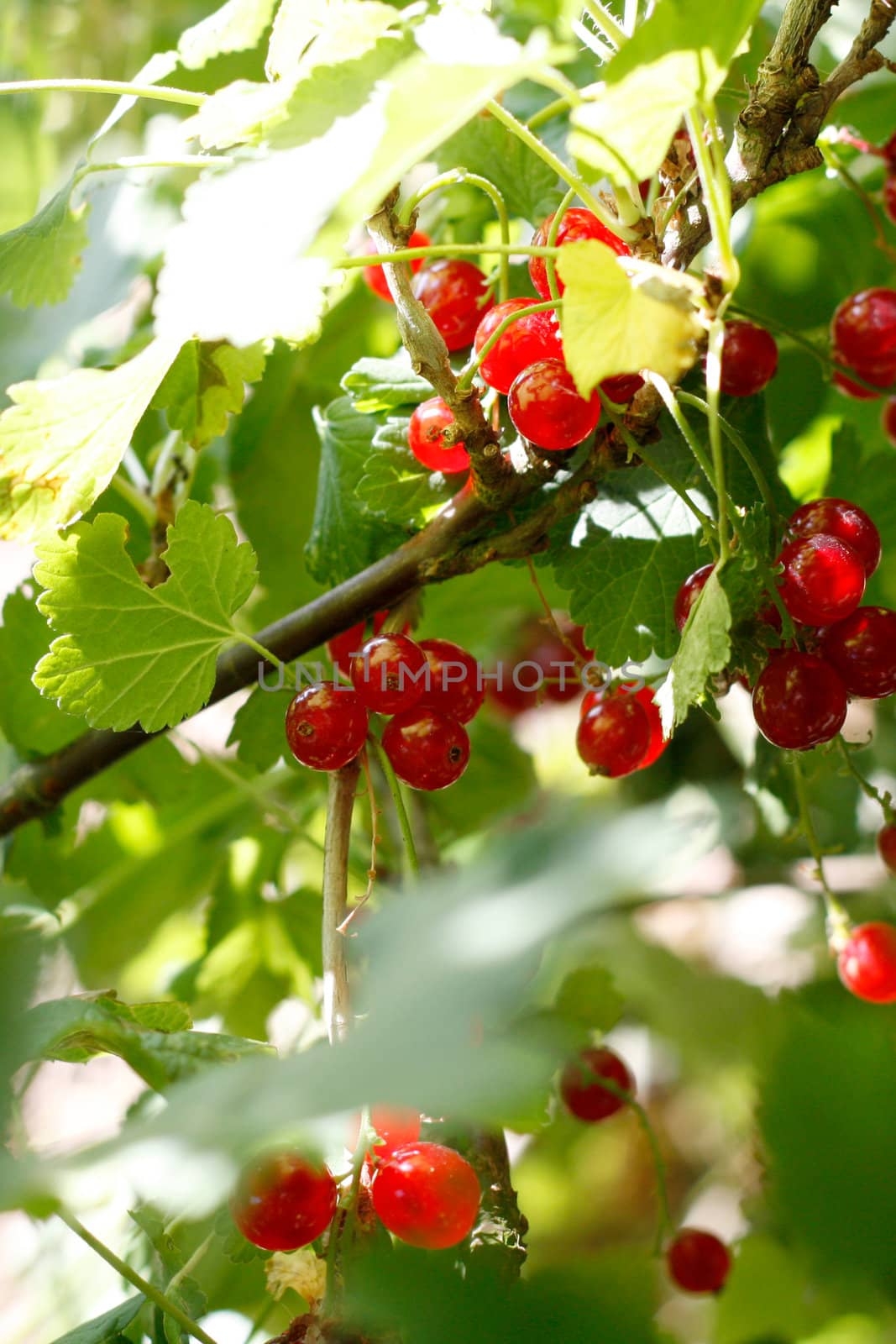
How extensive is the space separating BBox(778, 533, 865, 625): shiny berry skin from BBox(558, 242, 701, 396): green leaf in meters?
0.11

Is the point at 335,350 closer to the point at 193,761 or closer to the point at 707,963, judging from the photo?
the point at 193,761

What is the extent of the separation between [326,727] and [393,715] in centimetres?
4

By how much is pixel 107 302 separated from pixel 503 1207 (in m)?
0.66

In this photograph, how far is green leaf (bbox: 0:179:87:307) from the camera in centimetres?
50

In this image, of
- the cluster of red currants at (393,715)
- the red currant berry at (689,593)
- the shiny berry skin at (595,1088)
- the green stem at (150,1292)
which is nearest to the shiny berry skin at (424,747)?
the cluster of red currants at (393,715)

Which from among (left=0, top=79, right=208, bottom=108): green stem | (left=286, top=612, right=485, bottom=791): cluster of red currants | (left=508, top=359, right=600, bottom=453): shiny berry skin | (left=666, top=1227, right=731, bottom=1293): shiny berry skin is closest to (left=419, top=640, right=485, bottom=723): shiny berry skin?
(left=286, top=612, right=485, bottom=791): cluster of red currants

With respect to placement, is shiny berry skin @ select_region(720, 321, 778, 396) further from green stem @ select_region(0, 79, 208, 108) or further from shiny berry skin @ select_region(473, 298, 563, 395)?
green stem @ select_region(0, 79, 208, 108)

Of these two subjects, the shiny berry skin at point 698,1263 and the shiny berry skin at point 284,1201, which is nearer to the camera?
the shiny berry skin at point 284,1201

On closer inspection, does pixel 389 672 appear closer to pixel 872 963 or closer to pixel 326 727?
pixel 326 727

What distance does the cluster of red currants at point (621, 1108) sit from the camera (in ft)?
2.25

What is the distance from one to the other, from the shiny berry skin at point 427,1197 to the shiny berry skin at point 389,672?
171mm

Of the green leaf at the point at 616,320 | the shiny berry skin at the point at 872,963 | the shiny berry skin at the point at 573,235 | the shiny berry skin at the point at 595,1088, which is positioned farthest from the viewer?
the shiny berry skin at the point at 595,1088

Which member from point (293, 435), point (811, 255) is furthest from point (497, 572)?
point (811, 255)

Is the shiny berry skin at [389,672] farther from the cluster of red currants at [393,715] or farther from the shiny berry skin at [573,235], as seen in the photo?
the shiny berry skin at [573,235]
